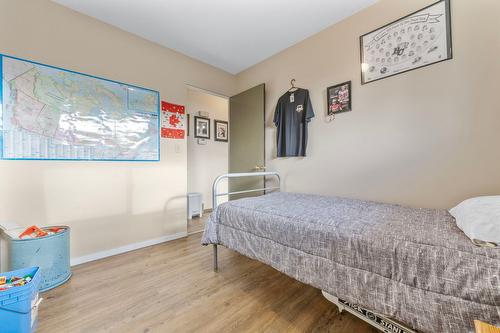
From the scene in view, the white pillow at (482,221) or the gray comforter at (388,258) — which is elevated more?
the white pillow at (482,221)

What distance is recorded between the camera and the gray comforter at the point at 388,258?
71 centimetres

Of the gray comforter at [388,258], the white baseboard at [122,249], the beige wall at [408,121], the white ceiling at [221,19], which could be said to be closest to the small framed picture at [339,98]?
the beige wall at [408,121]

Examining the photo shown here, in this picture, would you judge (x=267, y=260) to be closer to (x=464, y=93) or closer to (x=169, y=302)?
(x=169, y=302)

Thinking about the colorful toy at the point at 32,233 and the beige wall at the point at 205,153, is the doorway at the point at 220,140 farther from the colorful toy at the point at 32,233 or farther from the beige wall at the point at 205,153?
the colorful toy at the point at 32,233

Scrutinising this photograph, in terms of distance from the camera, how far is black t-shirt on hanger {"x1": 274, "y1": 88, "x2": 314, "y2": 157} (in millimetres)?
2359

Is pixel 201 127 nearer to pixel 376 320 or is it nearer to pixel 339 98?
pixel 339 98

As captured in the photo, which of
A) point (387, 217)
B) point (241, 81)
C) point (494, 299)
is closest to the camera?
point (494, 299)

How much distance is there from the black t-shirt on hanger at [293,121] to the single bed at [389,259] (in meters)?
1.10

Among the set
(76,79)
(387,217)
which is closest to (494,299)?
(387,217)

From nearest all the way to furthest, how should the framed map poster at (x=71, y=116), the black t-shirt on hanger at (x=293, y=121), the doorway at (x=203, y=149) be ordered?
1. the framed map poster at (x=71, y=116)
2. the black t-shirt on hanger at (x=293, y=121)
3. the doorway at (x=203, y=149)

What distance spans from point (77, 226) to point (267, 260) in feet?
6.38

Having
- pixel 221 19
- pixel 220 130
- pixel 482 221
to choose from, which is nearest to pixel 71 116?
pixel 221 19

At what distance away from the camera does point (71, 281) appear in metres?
1.66

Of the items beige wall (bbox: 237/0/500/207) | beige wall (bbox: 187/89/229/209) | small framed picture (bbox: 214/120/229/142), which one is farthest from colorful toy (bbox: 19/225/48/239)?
small framed picture (bbox: 214/120/229/142)
